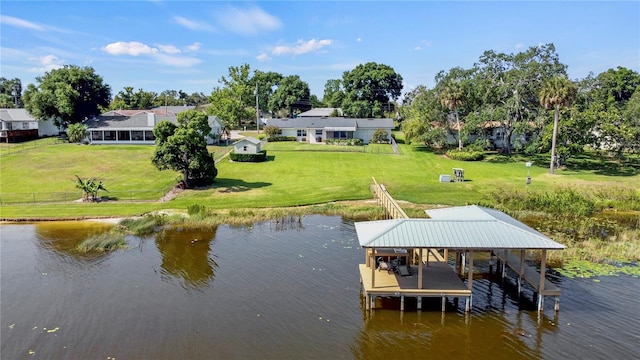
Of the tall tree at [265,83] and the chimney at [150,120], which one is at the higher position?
the tall tree at [265,83]

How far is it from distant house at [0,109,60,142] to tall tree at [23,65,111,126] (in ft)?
13.3

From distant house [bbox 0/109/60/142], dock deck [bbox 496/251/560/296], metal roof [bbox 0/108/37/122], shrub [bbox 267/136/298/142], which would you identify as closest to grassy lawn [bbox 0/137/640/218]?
distant house [bbox 0/109/60/142]

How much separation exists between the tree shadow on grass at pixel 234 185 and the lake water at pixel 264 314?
50.8ft

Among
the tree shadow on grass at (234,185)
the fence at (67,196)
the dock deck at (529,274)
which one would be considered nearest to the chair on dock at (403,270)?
the dock deck at (529,274)

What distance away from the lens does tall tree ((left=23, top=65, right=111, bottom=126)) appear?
64.1m

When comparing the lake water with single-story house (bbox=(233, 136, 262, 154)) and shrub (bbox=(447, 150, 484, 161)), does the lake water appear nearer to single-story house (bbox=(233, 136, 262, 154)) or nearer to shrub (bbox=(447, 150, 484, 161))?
single-story house (bbox=(233, 136, 262, 154))

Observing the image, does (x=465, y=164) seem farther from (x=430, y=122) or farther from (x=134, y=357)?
(x=134, y=357)

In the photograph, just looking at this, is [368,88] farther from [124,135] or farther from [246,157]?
[124,135]

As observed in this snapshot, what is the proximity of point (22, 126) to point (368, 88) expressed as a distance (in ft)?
205

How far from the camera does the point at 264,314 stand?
57.7 feet

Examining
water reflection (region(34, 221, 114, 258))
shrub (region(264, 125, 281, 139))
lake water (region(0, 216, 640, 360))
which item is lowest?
lake water (region(0, 216, 640, 360))

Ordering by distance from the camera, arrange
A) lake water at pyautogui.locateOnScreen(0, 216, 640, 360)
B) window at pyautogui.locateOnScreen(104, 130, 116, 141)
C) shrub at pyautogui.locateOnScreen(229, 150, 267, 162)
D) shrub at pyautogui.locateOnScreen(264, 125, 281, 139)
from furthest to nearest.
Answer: shrub at pyautogui.locateOnScreen(264, 125, 281, 139)
window at pyautogui.locateOnScreen(104, 130, 116, 141)
shrub at pyautogui.locateOnScreen(229, 150, 267, 162)
lake water at pyautogui.locateOnScreen(0, 216, 640, 360)

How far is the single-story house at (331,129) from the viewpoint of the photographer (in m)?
71.4

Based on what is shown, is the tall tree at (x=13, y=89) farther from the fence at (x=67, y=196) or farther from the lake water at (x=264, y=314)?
the lake water at (x=264, y=314)
